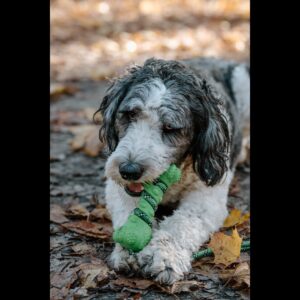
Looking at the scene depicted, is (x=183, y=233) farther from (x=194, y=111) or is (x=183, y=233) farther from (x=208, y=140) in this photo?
(x=194, y=111)

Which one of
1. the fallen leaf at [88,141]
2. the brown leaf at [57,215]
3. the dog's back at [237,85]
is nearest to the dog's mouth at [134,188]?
the brown leaf at [57,215]

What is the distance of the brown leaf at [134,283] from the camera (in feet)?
13.6

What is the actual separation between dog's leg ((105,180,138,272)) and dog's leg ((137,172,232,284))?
0.33 ft

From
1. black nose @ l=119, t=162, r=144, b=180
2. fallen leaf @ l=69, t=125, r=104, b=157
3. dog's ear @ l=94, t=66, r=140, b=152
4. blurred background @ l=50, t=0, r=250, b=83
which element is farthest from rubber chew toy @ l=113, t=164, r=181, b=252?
blurred background @ l=50, t=0, r=250, b=83

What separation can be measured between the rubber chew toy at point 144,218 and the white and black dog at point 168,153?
0.07 meters

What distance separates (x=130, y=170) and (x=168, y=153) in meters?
0.46

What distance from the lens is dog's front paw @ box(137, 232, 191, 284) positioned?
416 centimetres

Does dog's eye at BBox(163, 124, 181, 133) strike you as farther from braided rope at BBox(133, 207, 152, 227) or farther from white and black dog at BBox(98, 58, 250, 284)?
braided rope at BBox(133, 207, 152, 227)

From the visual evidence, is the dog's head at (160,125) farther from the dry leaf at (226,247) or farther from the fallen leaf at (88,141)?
the fallen leaf at (88,141)

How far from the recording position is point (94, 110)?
9.08 metres

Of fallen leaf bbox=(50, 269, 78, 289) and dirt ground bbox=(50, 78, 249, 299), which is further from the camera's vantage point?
fallen leaf bbox=(50, 269, 78, 289)

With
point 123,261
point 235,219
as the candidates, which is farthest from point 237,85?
point 123,261
